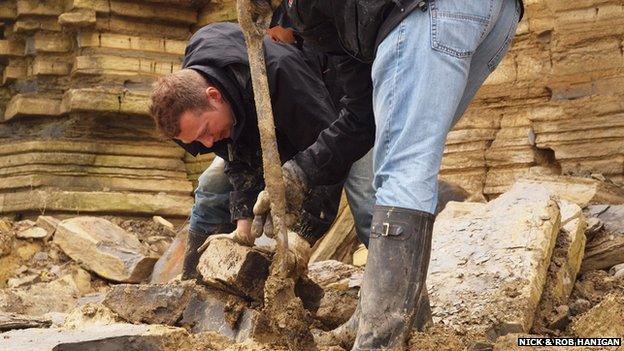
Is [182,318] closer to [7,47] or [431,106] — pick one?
[431,106]

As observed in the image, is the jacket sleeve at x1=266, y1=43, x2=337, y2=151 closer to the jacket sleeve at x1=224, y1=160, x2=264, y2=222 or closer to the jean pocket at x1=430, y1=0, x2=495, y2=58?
the jacket sleeve at x1=224, y1=160, x2=264, y2=222

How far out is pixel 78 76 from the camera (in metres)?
9.16

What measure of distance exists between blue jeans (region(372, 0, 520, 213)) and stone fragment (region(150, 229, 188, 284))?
13.9ft

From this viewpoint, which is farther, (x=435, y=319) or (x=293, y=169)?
(x=435, y=319)

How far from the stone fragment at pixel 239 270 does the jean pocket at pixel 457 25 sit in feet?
3.50

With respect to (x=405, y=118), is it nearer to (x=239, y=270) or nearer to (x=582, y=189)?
(x=239, y=270)

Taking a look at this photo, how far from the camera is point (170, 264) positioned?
701 centimetres

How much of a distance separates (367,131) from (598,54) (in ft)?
11.9

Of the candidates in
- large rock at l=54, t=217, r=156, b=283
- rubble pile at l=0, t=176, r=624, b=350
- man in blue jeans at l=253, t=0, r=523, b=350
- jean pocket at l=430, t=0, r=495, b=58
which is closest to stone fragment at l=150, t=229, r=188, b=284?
large rock at l=54, t=217, r=156, b=283

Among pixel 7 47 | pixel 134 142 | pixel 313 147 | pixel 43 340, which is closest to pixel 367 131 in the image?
pixel 313 147

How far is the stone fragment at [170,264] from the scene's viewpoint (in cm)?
687

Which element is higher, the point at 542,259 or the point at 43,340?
the point at 542,259

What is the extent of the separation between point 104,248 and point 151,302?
3.92 meters

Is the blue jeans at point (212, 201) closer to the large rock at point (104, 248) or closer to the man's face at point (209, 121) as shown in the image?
the man's face at point (209, 121)
